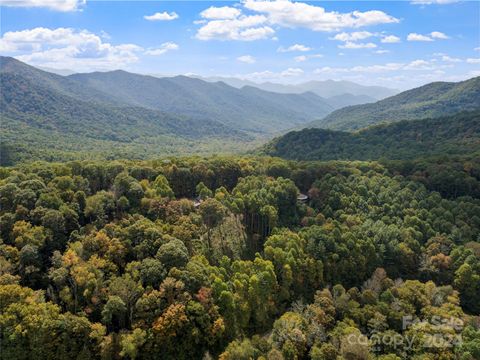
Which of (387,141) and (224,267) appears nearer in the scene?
(224,267)

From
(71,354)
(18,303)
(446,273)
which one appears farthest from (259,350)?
(446,273)

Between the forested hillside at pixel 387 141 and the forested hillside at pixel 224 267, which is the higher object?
the forested hillside at pixel 387 141

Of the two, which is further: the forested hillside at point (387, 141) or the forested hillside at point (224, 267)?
the forested hillside at point (387, 141)

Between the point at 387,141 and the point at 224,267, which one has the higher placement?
the point at 387,141

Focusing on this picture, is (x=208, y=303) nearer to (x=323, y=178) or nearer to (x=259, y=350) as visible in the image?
(x=259, y=350)
